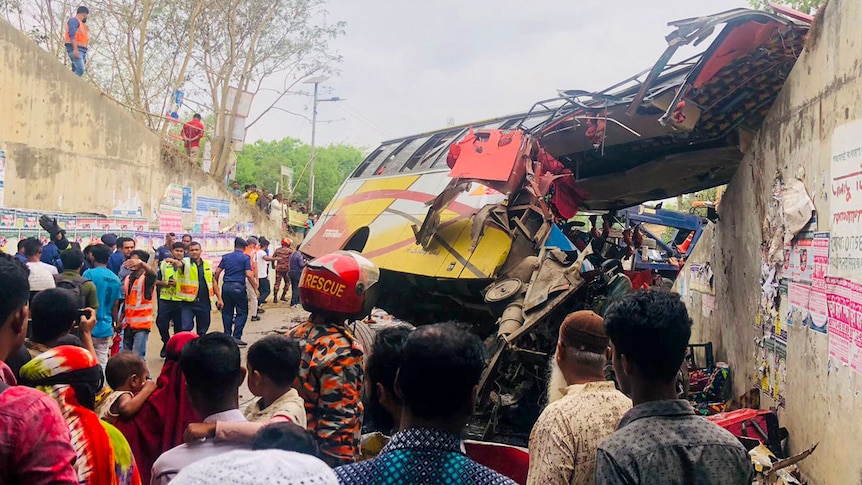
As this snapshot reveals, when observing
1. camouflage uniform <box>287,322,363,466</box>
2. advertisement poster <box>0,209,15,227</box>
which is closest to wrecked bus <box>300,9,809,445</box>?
camouflage uniform <box>287,322,363,466</box>

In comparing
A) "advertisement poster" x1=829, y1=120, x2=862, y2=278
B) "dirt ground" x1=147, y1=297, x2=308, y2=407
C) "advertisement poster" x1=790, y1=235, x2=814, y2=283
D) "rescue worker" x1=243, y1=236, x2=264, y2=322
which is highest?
"advertisement poster" x1=829, y1=120, x2=862, y2=278

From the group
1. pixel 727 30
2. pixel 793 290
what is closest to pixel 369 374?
pixel 793 290

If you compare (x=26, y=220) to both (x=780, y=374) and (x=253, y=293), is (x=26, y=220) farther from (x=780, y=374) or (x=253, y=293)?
(x=780, y=374)

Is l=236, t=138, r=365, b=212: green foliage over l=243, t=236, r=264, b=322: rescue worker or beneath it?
over

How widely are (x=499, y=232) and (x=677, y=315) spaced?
514 cm

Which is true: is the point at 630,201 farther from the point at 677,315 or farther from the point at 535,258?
the point at 677,315

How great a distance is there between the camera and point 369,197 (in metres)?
10.0

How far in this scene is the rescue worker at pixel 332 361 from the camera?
113 inches

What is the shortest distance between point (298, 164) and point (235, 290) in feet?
161

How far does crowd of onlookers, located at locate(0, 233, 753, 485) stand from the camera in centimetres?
174

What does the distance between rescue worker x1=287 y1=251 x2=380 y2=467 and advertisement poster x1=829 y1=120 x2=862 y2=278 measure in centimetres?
288

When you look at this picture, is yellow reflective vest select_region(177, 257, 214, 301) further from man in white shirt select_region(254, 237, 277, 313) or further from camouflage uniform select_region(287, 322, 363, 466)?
camouflage uniform select_region(287, 322, 363, 466)

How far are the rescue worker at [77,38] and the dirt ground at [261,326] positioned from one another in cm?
582

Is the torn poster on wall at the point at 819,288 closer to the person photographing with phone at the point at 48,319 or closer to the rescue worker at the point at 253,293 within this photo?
the person photographing with phone at the point at 48,319
